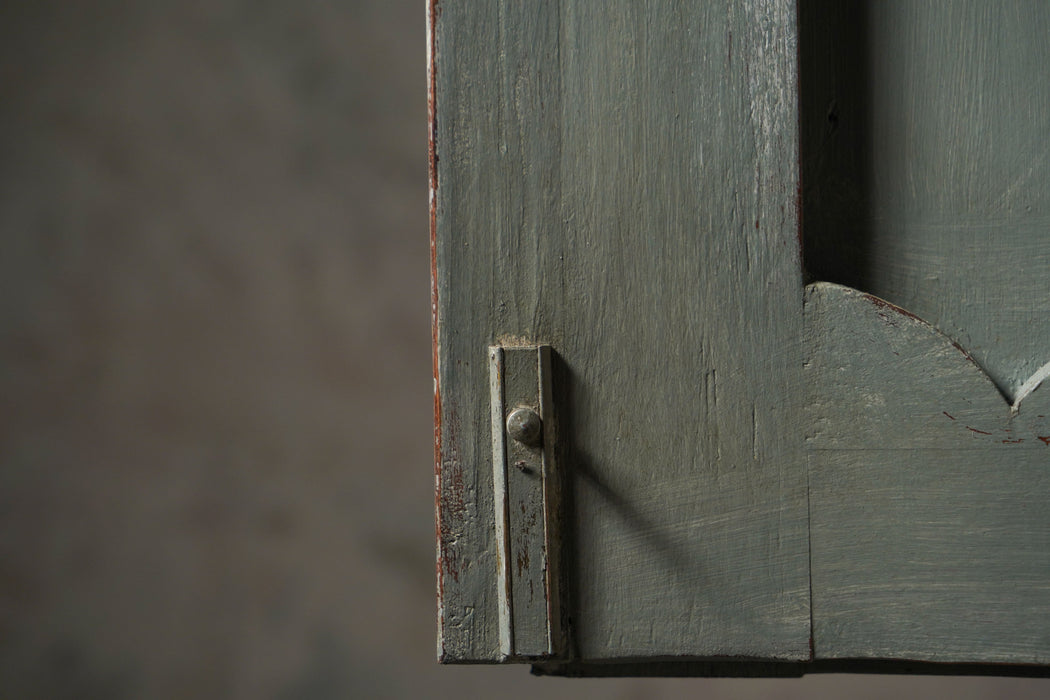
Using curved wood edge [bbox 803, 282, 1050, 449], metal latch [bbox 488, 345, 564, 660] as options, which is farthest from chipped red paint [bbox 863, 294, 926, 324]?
metal latch [bbox 488, 345, 564, 660]

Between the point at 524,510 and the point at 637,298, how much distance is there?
12 centimetres

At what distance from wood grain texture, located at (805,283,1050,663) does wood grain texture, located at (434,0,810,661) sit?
0.05 ft

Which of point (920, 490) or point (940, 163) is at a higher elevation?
point (940, 163)

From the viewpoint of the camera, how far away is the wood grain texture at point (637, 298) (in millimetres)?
421

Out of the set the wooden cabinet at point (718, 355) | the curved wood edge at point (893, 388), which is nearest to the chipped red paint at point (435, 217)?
the wooden cabinet at point (718, 355)

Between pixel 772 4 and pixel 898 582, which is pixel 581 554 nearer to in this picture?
pixel 898 582

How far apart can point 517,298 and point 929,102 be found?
228 mm

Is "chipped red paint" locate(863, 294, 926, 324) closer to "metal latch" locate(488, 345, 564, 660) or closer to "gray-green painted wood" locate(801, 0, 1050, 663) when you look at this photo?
"gray-green painted wood" locate(801, 0, 1050, 663)

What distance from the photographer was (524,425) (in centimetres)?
42

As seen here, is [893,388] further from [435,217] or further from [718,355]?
[435,217]

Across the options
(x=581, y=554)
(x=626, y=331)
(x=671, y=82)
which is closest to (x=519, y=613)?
(x=581, y=554)

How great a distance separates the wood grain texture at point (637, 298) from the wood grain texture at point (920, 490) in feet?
0.05

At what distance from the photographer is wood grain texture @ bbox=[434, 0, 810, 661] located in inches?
16.6

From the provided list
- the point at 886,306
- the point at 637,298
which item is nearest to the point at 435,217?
the point at 637,298
